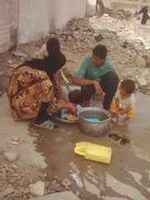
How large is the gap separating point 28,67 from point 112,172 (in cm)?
149

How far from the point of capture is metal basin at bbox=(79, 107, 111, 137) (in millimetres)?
5180

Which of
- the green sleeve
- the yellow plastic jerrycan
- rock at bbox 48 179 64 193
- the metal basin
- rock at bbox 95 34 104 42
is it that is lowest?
rock at bbox 48 179 64 193

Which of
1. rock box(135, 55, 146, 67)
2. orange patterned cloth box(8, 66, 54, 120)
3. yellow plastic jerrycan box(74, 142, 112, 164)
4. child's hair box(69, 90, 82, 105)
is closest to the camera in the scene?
yellow plastic jerrycan box(74, 142, 112, 164)

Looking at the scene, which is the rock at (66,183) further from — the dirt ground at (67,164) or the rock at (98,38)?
the rock at (98,38)

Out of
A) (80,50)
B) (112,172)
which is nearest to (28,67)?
(112,172)

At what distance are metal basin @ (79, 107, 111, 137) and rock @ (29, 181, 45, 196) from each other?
1.17 m

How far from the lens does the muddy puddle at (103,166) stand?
13.8 ft

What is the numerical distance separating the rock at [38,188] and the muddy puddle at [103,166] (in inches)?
6.5

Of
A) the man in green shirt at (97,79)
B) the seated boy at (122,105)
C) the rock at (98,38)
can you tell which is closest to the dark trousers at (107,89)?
the man in green shirt at (97,79)

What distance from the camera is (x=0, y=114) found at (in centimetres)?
551

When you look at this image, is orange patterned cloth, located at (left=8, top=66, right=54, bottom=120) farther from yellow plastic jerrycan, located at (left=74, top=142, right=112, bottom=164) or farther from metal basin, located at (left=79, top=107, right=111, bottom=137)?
yellow plastic jerrycan, located at (left=74, top=142, right=112, bottom=164)

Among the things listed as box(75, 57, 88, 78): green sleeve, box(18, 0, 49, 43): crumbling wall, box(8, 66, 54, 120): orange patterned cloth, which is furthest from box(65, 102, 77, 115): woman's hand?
box(18, 0, 49, 43): crumbling wall

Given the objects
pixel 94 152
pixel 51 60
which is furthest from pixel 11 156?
pixel 51 60

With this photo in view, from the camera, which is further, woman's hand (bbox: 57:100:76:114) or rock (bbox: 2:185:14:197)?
woman's hand (bbox: 57:100:76:114)
